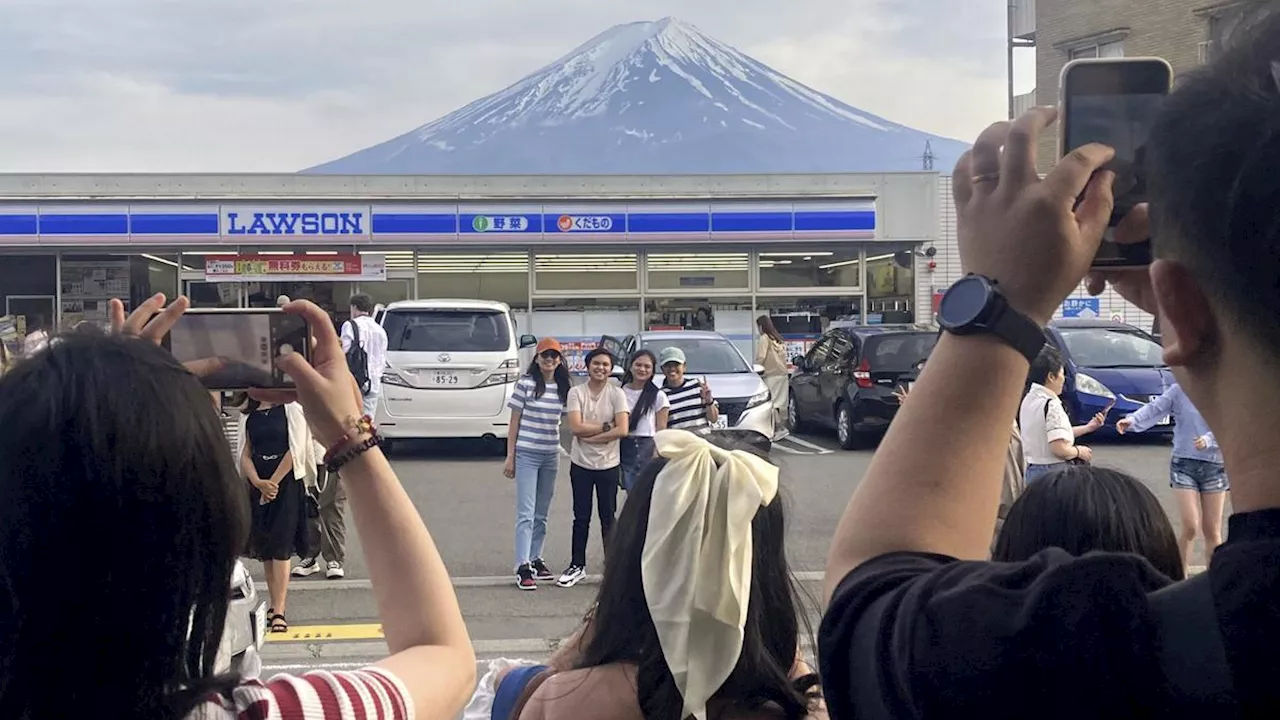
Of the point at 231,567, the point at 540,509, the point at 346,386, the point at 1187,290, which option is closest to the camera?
the point at 1187,290

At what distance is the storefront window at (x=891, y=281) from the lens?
2152 centimetres

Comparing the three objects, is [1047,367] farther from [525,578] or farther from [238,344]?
[238,344]

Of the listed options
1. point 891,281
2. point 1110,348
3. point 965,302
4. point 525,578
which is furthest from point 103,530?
point 891,281

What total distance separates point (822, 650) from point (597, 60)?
3274 inches

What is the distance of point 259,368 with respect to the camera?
1.88 meters

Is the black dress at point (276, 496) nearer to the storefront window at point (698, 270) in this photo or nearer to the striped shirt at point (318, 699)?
the striped shirt at point (318, 699)

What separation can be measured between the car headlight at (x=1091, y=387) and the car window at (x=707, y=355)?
403 centimetres

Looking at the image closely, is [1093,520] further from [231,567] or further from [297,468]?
[297,468]

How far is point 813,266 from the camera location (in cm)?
2147

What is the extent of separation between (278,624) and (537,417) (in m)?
2.24

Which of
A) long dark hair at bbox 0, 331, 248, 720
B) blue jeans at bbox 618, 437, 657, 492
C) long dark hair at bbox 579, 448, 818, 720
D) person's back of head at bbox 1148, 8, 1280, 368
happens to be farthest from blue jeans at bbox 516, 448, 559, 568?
person's back of head at bbox 1148, 8, 1280, 368

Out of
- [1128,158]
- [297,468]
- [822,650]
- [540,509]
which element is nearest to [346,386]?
[822,650]

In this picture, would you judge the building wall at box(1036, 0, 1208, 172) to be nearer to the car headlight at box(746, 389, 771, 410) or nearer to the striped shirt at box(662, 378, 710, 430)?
the car headlight at box(746, 389, 771, 410)

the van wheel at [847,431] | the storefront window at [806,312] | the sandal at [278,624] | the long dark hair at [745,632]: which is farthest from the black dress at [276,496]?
the storefront window at [806,312]
